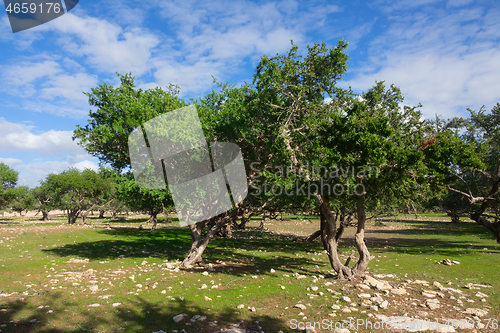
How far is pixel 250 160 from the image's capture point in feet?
54.6

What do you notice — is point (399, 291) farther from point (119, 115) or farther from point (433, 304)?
point (119, 115)

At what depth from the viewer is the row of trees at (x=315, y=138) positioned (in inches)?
450

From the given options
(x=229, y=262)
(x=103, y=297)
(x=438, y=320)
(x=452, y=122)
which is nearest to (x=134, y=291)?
(x=103, y=297)

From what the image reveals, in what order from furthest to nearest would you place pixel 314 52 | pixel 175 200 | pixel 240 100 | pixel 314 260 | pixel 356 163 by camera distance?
pixel 314 260
pixel 240 100
pixel 175 200
pixel 314 52
pixel 356 163

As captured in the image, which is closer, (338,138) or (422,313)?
(422,313)

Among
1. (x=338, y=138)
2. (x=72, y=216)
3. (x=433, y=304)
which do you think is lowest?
(x=433, y=304)

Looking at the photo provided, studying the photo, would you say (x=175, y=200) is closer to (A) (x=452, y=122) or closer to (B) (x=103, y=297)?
(B) (x=103, y=297)

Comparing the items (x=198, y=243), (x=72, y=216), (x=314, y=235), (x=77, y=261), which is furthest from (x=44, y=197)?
(x=198, y=243)

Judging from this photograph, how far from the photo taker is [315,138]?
41.3ft

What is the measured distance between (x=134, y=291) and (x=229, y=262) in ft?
24.3

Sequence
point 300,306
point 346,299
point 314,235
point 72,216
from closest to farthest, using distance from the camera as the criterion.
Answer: point 300,306, point 346,299, point 314,235, point 72,216

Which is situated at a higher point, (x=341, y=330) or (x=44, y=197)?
(x=44, y=197)

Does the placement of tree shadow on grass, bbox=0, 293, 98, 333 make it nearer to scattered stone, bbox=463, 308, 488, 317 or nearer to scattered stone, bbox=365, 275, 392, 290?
scattered stone, bbox=365, 275, 392, 290

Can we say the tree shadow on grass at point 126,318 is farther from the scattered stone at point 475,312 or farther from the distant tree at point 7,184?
the distant tree at point 7,184
